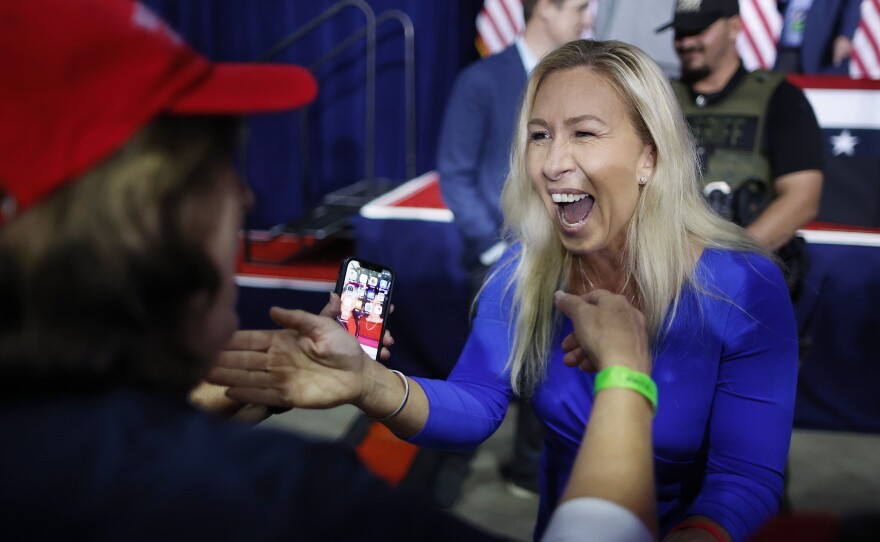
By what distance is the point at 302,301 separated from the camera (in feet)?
13.7

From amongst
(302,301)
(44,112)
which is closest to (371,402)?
(44,112)

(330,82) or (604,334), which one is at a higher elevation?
(330,82)

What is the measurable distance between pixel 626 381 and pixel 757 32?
478cm

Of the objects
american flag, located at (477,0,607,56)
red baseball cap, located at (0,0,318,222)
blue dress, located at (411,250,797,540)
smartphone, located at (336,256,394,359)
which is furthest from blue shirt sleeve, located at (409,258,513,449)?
american flag, located at (477,0,607,56)

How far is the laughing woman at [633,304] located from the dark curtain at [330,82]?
154 inches

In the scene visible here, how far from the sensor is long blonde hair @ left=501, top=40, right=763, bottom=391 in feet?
5.03

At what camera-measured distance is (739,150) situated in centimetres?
279

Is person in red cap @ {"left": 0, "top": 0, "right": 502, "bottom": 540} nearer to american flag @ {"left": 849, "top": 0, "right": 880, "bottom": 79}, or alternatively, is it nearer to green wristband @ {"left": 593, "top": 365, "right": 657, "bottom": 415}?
green wristband @ {"left": 593, "top": 365, "right": 657, "bottom": 415}

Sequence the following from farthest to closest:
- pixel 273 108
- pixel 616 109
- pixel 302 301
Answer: pixel 302 301, pixel 616 109, pixel 273 108

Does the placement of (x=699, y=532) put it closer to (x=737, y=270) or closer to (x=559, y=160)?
(x=737, y=270)

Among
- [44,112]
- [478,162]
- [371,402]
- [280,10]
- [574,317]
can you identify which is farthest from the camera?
[280,10]

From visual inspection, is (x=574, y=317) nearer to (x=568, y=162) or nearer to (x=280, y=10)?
(x=568, y=162)

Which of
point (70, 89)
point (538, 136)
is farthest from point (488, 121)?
point (70, 89)

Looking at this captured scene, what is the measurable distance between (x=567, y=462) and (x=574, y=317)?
20.0 inches
